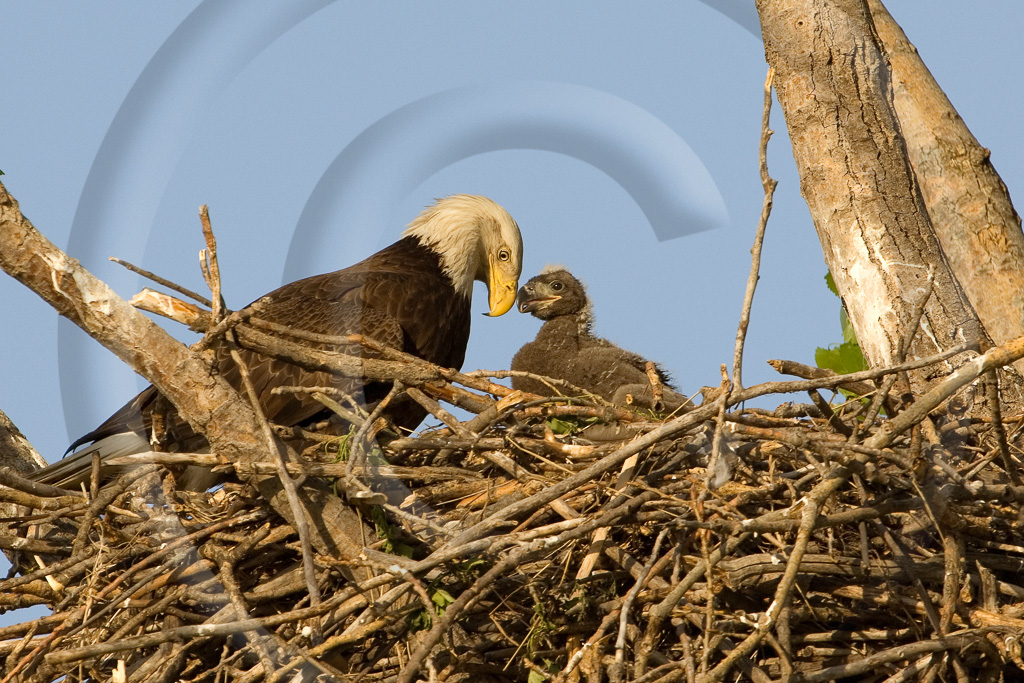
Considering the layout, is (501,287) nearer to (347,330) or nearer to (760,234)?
(347,330)

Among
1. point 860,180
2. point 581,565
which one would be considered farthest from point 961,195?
point 581,565

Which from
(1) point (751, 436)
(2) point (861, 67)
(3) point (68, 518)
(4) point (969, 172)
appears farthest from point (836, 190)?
(3) point (68, 518)

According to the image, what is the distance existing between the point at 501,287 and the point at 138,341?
2.97 meters

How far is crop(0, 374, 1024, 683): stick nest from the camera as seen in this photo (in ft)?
10.8

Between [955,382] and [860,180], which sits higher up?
[860,180]

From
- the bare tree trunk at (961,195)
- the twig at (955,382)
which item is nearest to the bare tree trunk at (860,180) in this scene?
the bare tree trunk at (961,195)

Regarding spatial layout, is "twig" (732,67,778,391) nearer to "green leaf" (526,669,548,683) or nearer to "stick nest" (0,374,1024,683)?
"stick nest" (0,374,1024,683)

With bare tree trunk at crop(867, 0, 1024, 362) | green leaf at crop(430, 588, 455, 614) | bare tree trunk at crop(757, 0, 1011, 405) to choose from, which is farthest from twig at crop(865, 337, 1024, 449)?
bare tree trunk at crop(867, 0, 1024, 362)

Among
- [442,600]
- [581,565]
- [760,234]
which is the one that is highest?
[760,234]

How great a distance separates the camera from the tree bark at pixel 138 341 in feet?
11.4

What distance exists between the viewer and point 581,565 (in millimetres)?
3602

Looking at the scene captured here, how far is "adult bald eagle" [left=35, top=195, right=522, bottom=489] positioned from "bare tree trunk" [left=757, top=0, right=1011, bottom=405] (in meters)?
1.96

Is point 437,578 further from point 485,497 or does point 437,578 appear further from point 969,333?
point 969,333

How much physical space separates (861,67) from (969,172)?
0.82 m
